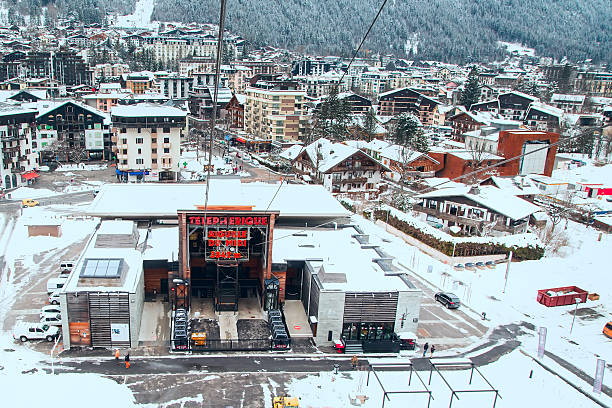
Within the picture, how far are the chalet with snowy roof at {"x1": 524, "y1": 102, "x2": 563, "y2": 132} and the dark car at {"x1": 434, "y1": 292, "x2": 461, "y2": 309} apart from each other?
240 feet

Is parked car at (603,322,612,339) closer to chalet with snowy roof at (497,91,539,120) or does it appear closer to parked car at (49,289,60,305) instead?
parked car at (49,289,60,305)

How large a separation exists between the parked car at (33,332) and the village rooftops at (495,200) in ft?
113

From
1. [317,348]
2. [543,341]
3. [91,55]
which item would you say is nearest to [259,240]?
[317,348]

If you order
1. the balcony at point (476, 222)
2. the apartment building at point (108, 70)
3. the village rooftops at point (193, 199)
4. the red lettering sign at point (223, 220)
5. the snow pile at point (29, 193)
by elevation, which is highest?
the apartment building at point (108, 70)

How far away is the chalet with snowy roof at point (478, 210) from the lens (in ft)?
150

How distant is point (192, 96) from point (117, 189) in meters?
68.0

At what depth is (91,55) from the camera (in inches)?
5822

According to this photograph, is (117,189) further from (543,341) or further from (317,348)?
(543,341)

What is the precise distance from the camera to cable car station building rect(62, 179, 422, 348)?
26234 mm

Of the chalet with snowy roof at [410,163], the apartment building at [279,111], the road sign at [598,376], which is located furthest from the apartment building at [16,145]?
the road sign at [598,376]

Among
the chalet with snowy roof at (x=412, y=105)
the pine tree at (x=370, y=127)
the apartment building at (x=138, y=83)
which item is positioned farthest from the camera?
the chalet with snowy roof at (x=412, y=105)

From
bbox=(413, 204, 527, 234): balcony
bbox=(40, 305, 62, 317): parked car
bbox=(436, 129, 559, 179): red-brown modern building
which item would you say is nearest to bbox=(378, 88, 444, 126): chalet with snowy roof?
bbox=(436, 129, 559, 179): red-brown modern building

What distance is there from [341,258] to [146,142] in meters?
37.8

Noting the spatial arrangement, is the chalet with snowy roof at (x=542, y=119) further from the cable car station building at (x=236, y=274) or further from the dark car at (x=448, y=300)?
the cable car station building at (x=236, y=274)
